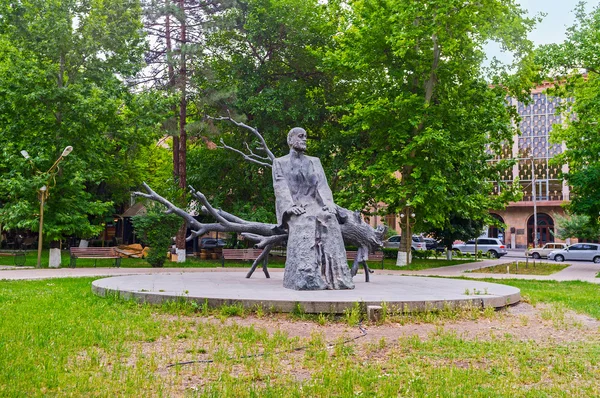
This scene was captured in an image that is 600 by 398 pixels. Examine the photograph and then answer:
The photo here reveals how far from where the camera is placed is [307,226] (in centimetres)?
1019

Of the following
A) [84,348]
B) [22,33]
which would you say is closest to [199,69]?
[22,33]

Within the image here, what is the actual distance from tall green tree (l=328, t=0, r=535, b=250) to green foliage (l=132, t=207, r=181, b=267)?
7797 mm

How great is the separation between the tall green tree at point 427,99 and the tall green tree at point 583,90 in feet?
6.44

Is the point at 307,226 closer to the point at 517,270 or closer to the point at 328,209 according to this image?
the point at 328,209

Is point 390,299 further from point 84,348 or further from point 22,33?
point 22,33

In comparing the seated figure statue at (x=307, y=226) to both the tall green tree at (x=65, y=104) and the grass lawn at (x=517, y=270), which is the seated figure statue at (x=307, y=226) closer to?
the tall green tree at (x=65, y=104)

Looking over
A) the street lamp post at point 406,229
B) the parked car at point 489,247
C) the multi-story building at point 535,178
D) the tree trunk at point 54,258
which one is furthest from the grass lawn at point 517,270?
the multi-story building at point 535,178

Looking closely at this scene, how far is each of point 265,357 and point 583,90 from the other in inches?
1119

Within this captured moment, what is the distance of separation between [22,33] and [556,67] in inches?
971

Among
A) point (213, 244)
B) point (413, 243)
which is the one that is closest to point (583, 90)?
point (413, 243)

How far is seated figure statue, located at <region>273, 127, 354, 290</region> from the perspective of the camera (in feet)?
32.8

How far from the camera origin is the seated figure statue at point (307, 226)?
9.98 m

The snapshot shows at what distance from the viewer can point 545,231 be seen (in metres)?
57.6

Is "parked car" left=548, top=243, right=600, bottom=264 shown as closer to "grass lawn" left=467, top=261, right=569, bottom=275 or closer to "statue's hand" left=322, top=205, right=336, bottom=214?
"grass lawn" left=467, top=261, right=569, bottom=275
